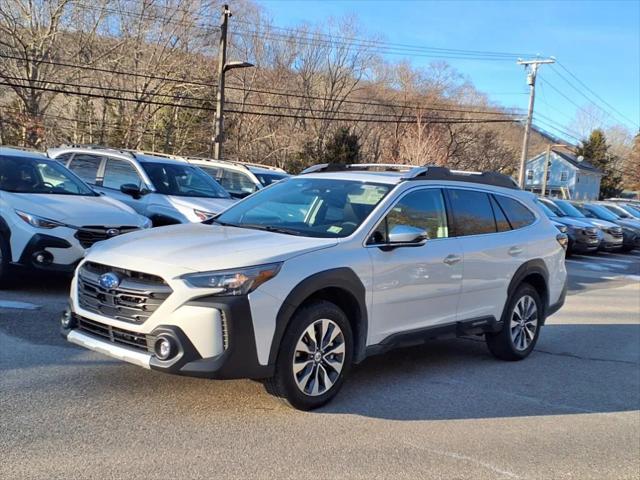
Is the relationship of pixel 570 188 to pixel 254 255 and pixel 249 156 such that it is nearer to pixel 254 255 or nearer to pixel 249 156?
pixel 249 156

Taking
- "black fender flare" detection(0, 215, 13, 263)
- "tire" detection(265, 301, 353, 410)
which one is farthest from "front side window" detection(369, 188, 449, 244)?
"black fender flare" detection(0, 215, 13, 263)

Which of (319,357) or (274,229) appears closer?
(319,357)

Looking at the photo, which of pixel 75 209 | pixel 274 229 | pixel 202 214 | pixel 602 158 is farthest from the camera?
pixel 602 158

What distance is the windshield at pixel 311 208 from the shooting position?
199 inches

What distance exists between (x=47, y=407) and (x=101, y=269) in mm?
990

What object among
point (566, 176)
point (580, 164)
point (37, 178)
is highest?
point (580, 164)

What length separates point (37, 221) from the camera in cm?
740

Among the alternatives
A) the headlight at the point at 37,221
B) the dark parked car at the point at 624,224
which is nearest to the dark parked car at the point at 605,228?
the dark parked car at the point at 624,224

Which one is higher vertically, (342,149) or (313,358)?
(342,149)

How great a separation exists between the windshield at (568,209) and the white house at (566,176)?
2220 inches

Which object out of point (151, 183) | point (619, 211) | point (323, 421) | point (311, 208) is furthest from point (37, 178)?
point (619, 211)

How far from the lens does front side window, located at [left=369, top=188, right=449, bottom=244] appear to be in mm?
5105

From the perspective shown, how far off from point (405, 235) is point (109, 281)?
7.18 ft

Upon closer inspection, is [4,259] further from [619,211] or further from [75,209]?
[619,211]
